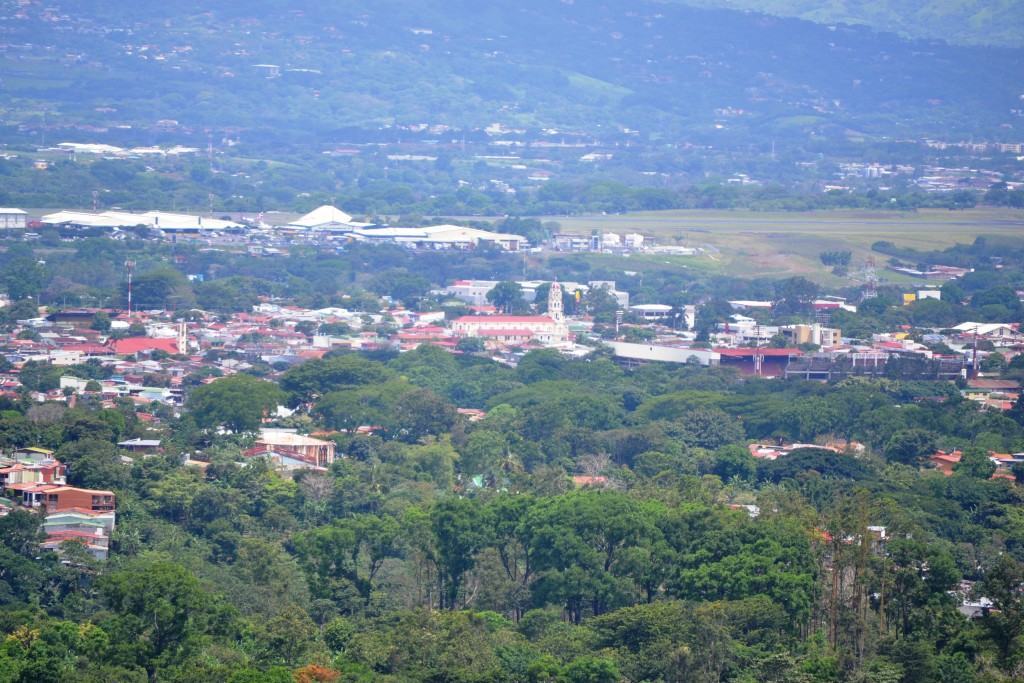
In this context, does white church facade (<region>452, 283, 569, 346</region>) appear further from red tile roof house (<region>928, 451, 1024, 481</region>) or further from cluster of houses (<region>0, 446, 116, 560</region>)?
cluster of houses (<region>0, 446, 116, 560</region>)

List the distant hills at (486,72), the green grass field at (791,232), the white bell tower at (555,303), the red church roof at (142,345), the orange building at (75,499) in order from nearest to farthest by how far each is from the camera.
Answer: the orange building at (75,499) → the red church roof at (142,345) → the white bell tower at (555,303) → the green grass field at (791,232) → the distant hills at (486,72)

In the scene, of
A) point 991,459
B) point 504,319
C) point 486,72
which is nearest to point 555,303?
point 504,319

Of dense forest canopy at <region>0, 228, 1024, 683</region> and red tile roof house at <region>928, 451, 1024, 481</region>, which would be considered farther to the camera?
red tile roof house at <region>928, 451, 1024, 481</region>

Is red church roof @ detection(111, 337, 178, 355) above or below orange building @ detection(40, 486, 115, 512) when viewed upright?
below

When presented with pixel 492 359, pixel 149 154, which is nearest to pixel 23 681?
pixel 492 359

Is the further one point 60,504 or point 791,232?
point 791,232

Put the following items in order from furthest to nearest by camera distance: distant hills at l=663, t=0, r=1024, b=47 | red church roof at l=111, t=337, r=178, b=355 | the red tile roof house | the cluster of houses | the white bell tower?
distant hills at l=663, t=0, r=1024, b=47, the white bell tower, red church roof at l=111, t=337, r=178, b=355, the red tile roof house, the cluster of houses

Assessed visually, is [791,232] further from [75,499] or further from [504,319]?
[75,499]

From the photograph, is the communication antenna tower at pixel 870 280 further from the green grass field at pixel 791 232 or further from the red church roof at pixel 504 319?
the red church roof at pixel 504 319

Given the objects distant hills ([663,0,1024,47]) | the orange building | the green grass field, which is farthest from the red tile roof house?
distant hills ([663,0,1024,47])

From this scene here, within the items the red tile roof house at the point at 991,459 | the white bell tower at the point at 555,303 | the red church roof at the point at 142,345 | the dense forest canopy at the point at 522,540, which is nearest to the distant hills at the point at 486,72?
the white bell tower at the point at 555,303

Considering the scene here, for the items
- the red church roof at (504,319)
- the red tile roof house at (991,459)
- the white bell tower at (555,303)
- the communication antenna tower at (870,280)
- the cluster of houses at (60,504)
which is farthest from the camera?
the communication antenna tower at (870,280)
